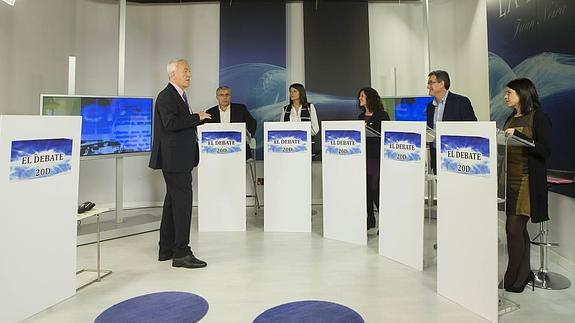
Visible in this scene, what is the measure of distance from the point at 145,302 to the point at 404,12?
596 centimetres

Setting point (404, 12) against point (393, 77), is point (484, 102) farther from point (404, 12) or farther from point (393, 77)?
point (404, 12)

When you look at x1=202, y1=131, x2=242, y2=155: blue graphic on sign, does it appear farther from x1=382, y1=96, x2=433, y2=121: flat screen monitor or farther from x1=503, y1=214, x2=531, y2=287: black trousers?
x1=503, y1=214, x2=531, y2=287: black trousers

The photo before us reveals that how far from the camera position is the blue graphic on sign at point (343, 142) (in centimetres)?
416

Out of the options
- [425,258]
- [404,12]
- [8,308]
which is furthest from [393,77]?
[8,308]

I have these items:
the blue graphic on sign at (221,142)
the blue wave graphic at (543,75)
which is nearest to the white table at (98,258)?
the blue graphic on sign at (221,142)

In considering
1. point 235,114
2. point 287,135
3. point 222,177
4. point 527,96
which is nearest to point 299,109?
point 287,135

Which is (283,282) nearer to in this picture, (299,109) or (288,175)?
Result: (288,175)

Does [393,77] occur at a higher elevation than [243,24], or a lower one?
lower

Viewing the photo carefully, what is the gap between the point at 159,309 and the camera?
2.63 metres

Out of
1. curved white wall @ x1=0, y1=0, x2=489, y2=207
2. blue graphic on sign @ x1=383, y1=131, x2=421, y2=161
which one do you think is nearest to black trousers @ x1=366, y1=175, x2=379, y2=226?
blue graphic on sign @ x1=383, y1=131, x2=421, y2=161

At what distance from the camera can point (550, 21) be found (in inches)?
137

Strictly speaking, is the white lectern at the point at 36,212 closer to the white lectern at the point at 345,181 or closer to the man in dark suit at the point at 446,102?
the white lectern at the point at 345,181

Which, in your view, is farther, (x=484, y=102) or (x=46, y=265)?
(x=484, y=102)

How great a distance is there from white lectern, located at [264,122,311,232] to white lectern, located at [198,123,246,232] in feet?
1.08
